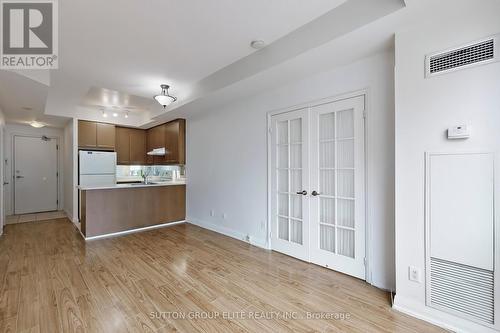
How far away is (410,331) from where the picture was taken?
1849mm

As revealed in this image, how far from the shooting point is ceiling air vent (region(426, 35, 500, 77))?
1.72 meters

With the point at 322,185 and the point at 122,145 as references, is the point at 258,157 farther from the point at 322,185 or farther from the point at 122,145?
the point at 122,145

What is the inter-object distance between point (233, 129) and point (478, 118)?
10.9ft

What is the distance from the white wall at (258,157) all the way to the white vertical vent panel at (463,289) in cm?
49

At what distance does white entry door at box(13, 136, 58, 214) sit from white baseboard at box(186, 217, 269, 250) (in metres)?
4.57

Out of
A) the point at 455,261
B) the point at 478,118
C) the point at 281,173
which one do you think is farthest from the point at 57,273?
the point at 478,118

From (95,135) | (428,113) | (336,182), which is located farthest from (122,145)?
(428,113)

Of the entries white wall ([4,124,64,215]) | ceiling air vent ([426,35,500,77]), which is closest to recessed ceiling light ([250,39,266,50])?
ceiling air vent ([426,35,500,77])

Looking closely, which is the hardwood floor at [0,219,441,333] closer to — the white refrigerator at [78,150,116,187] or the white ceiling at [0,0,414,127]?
the white refrigerator at [78,150,116,187]

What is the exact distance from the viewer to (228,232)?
14.7 feet

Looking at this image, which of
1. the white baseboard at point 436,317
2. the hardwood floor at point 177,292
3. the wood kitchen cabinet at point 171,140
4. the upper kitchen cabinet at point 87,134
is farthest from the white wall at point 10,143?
the white baseboard at point 436,317

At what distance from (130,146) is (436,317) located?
697 centimetres

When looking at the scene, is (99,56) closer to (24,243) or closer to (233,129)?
(233,129)

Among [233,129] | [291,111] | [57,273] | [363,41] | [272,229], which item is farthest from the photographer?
[233,129]
